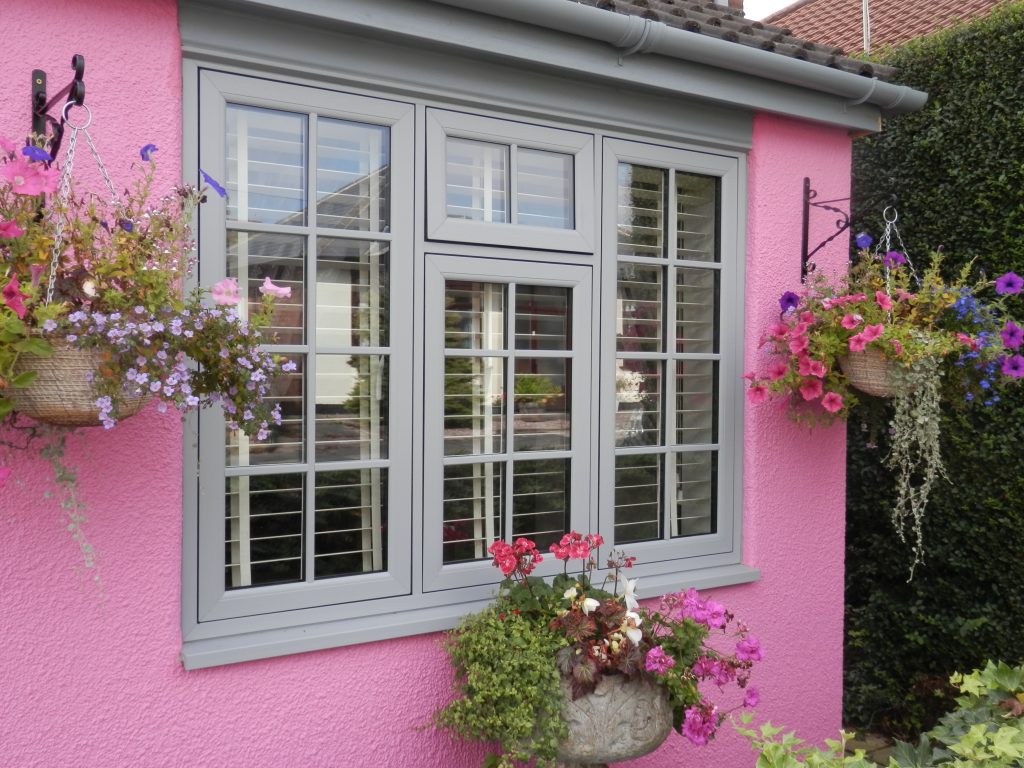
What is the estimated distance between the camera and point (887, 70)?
14.3 feet

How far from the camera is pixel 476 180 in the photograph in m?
3.55

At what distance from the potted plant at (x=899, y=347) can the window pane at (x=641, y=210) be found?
65cm

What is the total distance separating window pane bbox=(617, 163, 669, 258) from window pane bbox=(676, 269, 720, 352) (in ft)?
0.74

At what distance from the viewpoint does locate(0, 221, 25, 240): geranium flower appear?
2.22 metres

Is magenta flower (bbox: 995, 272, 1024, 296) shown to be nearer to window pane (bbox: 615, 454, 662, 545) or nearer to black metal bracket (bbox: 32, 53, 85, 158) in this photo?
window pane (bbox: 615, 454, 662, 545)

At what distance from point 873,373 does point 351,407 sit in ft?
7.06

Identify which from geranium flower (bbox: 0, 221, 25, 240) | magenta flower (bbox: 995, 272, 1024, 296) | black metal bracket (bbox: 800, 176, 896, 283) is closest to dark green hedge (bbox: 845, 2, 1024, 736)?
magenta flower (bbox: 995, 272, 1024, 296)

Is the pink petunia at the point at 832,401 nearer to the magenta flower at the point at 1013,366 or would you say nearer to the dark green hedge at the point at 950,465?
the magenta flower at the point at 1013,366

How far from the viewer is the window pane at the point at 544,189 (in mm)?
3650

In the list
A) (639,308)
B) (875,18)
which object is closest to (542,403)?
(639,308)

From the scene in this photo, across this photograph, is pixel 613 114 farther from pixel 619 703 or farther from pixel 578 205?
pixel 619 703

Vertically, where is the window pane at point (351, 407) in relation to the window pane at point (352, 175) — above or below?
below

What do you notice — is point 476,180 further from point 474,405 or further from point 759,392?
point 759,392

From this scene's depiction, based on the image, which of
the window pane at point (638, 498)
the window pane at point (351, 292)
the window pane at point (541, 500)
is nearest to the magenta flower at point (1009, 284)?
the window pane at point (638, 498)
